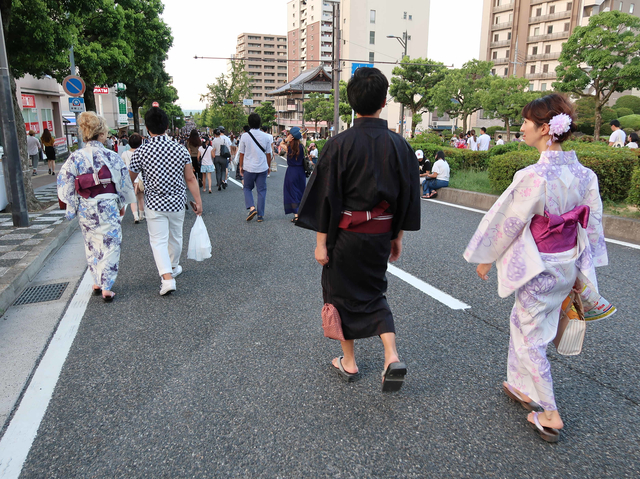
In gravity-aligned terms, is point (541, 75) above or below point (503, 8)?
below

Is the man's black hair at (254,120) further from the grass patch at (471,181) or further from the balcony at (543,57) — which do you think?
the balcony at (543,57)

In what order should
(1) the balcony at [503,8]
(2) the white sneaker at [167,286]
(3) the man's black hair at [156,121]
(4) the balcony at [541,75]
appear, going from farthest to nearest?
(1) the balcony at [503,8] < (4) the balcony at [541,75] < (2) the white sneaker at [167,286] < (3) the man's black hair at [156,121]

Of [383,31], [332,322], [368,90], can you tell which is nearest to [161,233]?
[332,322]

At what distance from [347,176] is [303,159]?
19.6 ft

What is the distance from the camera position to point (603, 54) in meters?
27.5

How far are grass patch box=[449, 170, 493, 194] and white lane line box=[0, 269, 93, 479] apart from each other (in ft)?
28.0

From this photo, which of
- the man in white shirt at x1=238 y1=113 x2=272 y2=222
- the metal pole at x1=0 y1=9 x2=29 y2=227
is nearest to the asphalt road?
the man in white shirt at x1=238 y1=113 x2=272 y2=222

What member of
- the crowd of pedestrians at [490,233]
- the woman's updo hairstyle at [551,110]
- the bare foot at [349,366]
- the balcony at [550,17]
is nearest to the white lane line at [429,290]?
the crowd of pedestrians at [490,233]

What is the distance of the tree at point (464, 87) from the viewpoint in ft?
121

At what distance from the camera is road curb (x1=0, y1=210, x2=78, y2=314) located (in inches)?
179

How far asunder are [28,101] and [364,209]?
94.6 ft

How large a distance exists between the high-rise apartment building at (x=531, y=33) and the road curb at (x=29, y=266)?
57607 millimetres

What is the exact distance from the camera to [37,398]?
285 centimetres

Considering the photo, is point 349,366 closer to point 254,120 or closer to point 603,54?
point 254,120
